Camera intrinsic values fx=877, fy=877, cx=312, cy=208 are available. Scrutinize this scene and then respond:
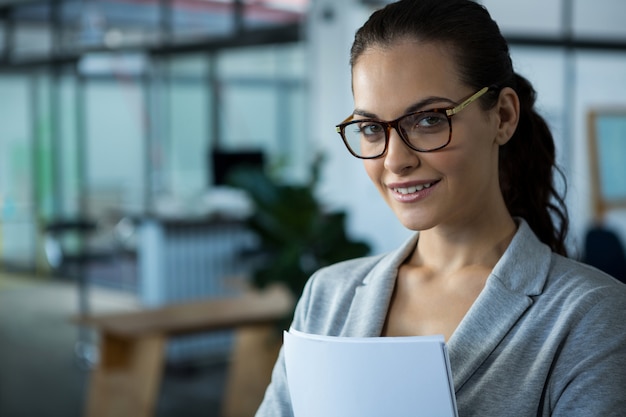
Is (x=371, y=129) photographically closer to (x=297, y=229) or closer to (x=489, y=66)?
(x=489, y=66)

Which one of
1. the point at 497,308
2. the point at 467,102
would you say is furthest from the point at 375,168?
the point at 497,308

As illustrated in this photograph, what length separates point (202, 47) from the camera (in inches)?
319

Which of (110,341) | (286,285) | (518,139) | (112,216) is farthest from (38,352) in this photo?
(518,139)

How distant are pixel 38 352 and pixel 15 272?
329cm

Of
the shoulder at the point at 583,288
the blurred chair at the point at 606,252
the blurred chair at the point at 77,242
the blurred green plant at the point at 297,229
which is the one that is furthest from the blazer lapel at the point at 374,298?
the blurred chair at the point at 77,242

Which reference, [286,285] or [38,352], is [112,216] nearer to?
[38,352]

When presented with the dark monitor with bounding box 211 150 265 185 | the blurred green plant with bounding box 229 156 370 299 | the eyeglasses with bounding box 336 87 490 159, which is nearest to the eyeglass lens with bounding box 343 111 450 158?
the eyeglasses with bounding box 336 87 490 159

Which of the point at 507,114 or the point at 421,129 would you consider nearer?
the point at 421,129

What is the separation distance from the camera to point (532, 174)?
1521mm

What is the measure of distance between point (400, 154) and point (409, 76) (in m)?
0.11

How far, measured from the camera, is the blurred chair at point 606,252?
5418 millimetres

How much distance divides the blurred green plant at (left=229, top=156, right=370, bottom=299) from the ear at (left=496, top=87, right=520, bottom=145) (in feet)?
9.30

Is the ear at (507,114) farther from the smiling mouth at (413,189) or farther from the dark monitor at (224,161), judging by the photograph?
the dark monitor at (224,161)

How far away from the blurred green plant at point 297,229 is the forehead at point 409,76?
2907mm
